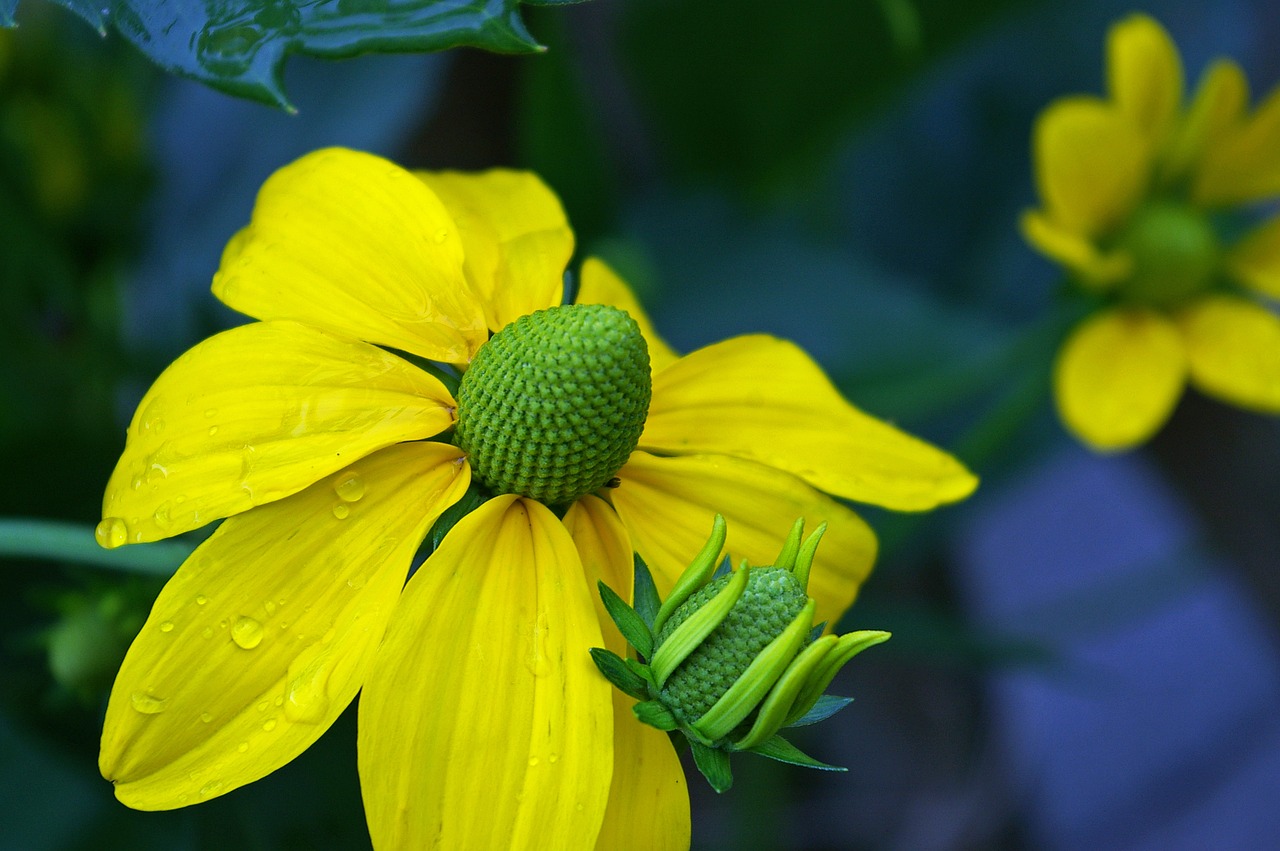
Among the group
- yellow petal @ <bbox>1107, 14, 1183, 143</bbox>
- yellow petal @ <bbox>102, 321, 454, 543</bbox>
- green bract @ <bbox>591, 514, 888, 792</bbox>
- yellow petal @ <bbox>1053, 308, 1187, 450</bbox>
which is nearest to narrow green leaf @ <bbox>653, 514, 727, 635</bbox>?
green bract @ <bbox>591, 514, 888, 792</bbox>

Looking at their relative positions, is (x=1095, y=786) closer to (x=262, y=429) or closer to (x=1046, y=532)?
(x=1046, y=532)

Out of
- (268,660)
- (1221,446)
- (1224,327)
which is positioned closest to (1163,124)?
(1224,327)

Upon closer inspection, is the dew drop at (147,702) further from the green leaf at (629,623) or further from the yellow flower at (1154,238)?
the yellow flower at (1154,238)

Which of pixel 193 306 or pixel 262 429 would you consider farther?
pixel 193 306

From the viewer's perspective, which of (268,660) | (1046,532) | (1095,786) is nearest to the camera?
(268,660)

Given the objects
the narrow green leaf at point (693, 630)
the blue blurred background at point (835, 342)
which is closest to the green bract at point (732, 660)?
the narrow green leaf at point (693, 630)

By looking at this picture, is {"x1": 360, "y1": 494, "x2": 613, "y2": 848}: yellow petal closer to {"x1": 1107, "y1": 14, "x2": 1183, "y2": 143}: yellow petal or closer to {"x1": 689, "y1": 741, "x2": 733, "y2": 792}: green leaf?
{"x1": 689, "y1": 741, "x2": 733, "y2": 792}: green leaf
